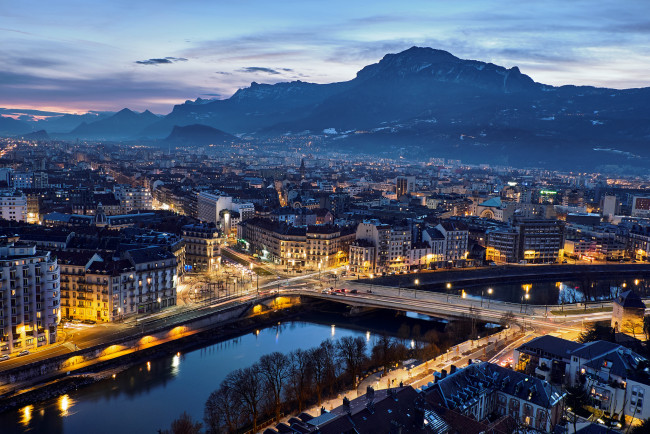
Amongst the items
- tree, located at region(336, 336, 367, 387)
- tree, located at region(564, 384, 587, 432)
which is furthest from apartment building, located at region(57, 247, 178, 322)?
tree, located at region(564, 384, 587, 432)

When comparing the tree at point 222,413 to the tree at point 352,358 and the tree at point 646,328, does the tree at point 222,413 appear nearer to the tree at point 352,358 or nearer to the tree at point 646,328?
the tree at point 352,358

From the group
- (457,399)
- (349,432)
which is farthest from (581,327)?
(349,432)

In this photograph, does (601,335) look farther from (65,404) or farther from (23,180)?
(23,180)

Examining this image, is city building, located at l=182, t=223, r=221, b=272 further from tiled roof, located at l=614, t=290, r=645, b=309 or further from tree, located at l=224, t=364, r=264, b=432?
tiled roof, located at l=614, t=290, r=645, b=309

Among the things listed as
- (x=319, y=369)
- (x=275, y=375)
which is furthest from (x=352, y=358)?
(x=275, y=375)

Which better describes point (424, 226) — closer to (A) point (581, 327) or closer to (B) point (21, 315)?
(A) point (581, 327)

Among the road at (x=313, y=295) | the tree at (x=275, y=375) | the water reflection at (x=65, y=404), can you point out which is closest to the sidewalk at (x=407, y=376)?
the tree at (x=275, y=375)
